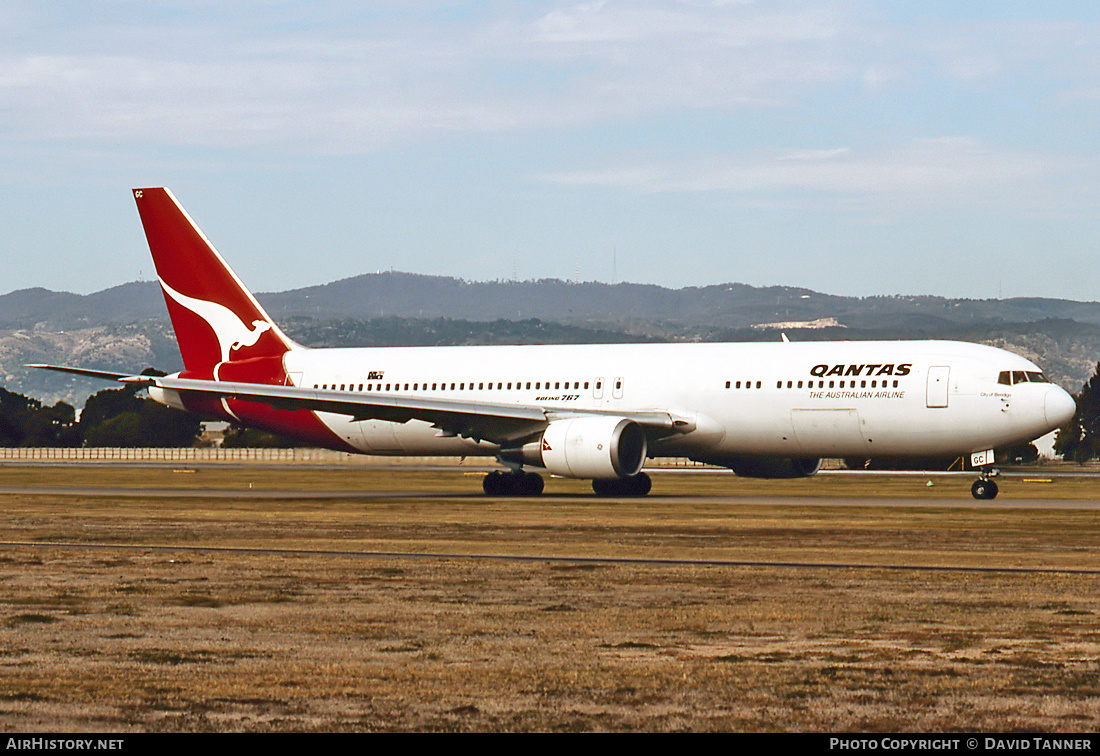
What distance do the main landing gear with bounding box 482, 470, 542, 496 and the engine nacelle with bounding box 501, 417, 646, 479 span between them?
72.1 inches

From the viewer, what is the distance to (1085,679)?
34.2 feet

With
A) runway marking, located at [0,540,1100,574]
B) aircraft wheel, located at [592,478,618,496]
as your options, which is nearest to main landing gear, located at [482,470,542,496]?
aircraft wheel, located at [592,478,618,496]

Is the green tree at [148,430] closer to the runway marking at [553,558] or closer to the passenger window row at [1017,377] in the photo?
the passenger window row at [1017,377]

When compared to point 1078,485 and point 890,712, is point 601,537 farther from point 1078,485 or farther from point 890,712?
point 1078,485

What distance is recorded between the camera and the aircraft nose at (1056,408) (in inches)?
1446

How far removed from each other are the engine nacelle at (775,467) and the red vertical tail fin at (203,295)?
15.4 m

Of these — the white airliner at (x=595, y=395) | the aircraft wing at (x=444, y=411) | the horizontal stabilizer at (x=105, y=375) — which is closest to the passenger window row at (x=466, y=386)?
the white airliner at (x=595, y=395)

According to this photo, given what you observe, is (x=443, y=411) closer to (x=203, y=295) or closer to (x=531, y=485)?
(x=531, y=485)

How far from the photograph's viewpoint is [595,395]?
41.7 meters

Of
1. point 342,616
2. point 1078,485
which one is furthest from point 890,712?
point 1078,485

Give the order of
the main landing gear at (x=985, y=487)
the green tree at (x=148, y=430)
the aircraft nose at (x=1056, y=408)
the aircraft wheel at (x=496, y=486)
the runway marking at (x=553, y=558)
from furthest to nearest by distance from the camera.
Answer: the green tree at (x=148, y=430), the aircraft wheel at (x=496, y=486), the main landing gear at (x=985, y=487), the aircraft nose at (x=1056, y=408), the runway marking at (x=553, y=558)

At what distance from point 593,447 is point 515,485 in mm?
4447

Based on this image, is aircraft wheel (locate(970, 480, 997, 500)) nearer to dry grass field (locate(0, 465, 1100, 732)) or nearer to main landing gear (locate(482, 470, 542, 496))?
dry grass field (locate(0, 465, 1100, 732))

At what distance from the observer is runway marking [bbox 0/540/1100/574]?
18.5 metres
